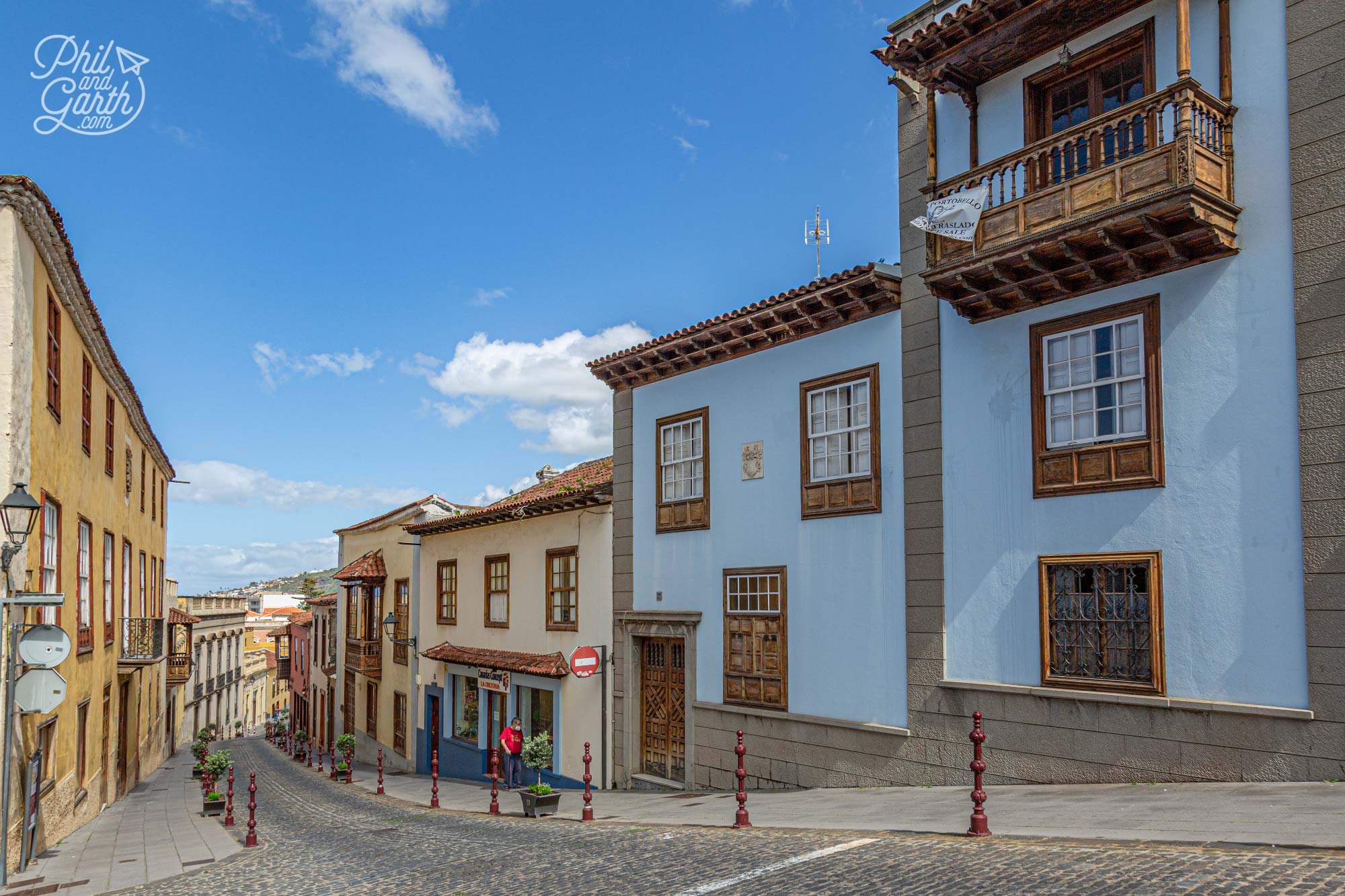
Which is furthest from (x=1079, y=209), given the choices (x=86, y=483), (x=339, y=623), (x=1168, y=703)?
(x=339, y=623)

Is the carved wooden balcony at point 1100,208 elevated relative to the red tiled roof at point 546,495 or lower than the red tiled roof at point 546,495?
elevated

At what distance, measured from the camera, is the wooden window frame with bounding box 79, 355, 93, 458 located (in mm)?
17281

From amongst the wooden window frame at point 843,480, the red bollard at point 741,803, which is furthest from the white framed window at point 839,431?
the red bollard at point 741,803

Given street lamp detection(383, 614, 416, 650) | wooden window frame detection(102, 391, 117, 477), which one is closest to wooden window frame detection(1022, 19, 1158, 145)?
wooden window frame detection(102, 391, 117, 477)

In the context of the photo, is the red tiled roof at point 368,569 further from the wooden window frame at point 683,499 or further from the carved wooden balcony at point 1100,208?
the carved wooden balcony at point 1100,208

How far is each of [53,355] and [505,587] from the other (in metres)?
11.7

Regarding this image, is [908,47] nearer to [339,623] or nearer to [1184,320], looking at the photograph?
[1184,320]

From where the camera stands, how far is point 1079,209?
11.0 meters

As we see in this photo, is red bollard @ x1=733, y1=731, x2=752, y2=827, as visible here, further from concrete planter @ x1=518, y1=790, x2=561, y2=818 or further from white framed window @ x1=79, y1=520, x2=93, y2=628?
white framed window @ x1=79, y1=520, x2=93, y2=628

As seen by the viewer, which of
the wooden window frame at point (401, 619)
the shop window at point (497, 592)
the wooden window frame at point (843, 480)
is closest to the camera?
the wooden window frame at point (843, 480)

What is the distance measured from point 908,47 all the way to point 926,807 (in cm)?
953

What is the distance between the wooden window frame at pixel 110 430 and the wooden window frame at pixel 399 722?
12.5 meters

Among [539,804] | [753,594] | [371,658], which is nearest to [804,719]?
[753,594]

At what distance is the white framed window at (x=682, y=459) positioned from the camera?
58.5 feet
